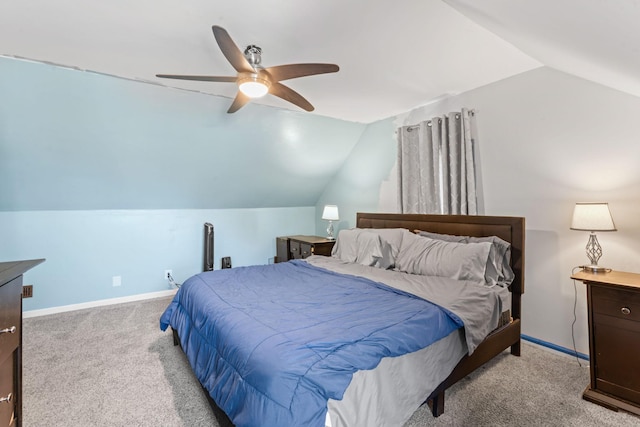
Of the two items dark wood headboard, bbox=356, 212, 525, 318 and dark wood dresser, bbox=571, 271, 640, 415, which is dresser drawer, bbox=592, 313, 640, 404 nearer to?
dark wood dresser, bbox=571, 271, 640, 415

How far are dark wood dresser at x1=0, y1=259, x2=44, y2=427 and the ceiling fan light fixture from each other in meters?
1.49

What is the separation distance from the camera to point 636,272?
212 cm

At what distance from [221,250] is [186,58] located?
115 inches

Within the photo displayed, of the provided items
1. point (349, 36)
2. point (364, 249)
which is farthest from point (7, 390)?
point (364, 249)

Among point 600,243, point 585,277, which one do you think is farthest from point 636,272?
point 585,277

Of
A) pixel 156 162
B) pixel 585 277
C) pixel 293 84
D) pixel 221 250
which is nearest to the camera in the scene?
pixel 585 277

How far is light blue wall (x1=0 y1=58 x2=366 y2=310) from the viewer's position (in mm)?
2725

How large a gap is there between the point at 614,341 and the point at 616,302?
0.24m

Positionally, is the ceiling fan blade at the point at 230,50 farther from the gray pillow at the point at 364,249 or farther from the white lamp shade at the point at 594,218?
the white lamp shade at the point at 594,218

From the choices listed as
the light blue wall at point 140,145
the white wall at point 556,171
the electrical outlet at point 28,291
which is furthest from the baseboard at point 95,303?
the white wall at point 556,171

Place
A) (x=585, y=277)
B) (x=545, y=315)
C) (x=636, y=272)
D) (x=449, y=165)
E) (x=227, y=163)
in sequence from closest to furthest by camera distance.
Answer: (x=585, y=277) → (x=636, y=272) → (x=545, y=315) → (x=449, y=165) → (x=227, y=163)

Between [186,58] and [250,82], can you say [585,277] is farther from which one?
[186,58]

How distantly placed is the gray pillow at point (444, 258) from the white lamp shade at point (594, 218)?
599 mm

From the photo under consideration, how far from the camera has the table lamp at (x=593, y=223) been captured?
6.64 ft
